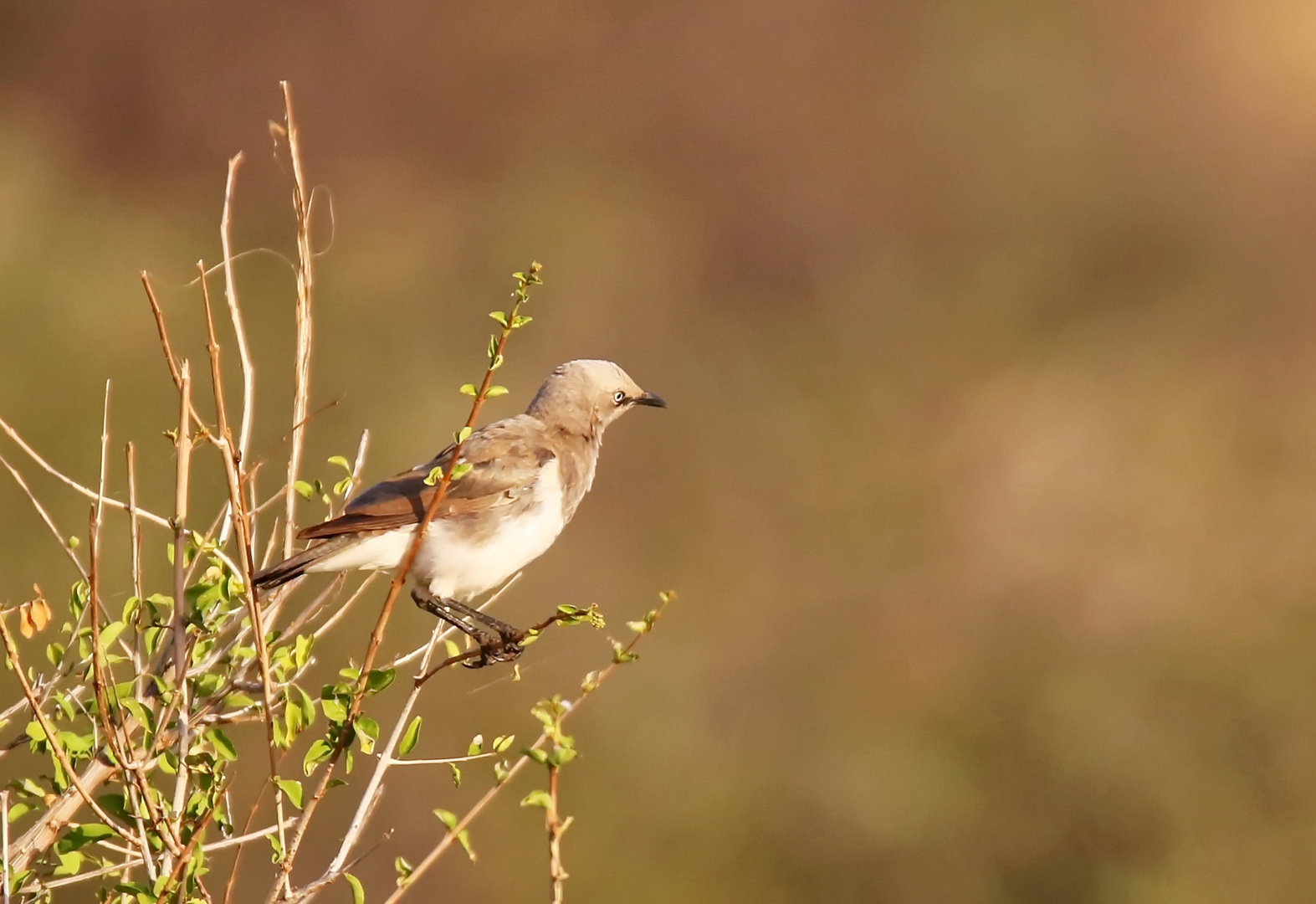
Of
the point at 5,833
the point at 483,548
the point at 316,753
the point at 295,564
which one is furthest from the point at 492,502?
the point at 5,833

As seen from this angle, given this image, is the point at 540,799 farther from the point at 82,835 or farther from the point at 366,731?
the point at 82,835

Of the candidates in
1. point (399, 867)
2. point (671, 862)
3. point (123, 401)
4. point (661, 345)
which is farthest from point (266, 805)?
point (661, 345)

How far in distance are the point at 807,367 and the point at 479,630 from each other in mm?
8819

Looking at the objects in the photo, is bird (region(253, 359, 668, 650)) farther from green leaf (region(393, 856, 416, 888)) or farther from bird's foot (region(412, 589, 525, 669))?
green leaf (region(393, 856, 416, 888))

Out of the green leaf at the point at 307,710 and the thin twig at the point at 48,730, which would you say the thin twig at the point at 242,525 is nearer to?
the green leaf at the point at 307,710

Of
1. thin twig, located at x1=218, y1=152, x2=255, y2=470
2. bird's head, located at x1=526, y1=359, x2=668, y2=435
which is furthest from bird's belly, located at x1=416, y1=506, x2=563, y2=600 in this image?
thin twig, located at x1=218, y1=152, x2=255, y2=470

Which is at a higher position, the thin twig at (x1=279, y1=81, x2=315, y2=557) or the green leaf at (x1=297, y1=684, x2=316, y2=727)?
the thin twig at (x1=279, y1=81, x2=315, y2=557)

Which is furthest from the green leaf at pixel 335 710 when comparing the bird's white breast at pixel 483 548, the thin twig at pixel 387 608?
the bird's white breast at pixel 483 548

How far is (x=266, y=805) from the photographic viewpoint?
7.45 metres

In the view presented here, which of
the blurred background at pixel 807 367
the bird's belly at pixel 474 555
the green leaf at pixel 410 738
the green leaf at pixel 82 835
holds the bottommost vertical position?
the green leaf at pixel 82 835

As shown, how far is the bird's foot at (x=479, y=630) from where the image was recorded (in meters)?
3.96

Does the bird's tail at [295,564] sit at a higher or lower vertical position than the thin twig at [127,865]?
higher

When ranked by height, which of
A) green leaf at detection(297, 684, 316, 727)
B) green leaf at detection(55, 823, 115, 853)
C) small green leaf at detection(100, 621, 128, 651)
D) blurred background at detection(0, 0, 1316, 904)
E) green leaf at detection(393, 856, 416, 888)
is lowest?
green leaf at detection(55, 823, 115, 853)

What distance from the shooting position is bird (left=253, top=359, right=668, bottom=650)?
3916 millimetres
